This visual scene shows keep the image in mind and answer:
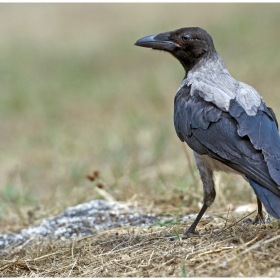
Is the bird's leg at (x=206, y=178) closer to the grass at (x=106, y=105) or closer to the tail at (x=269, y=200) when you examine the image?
the grass at (x=106, y=105)

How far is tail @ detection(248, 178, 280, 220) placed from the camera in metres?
3.77

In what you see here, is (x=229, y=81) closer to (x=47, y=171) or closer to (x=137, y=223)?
(x=137, y=223)

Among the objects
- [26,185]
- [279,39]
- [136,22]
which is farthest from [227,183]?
[136,22]

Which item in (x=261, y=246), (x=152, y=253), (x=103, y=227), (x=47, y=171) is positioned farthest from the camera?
(x=47, y=171)

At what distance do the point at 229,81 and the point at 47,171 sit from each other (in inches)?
184

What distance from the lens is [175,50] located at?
5.67 m

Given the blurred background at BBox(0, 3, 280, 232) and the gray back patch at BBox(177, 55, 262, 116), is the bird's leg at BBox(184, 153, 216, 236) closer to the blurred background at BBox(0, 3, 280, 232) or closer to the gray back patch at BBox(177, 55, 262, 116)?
the gray back patch at BBox(177, 55, 262, 116)

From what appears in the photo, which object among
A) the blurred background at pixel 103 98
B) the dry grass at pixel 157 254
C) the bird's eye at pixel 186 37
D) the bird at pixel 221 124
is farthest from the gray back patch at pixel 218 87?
the blurred background at pixel 103 98

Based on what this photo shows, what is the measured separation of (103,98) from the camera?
496 inches

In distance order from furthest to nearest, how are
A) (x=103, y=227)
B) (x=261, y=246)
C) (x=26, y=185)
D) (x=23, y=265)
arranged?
(x=26, y=185)
(x=103, y=227)
(x=23, y=265)
(x=261, y=246)

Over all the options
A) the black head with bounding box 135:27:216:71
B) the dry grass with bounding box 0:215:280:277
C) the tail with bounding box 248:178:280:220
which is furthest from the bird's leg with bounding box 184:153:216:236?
the black head with bounding box 135:27:216:71

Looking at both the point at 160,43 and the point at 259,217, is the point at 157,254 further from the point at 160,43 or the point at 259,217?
the point at 160,43

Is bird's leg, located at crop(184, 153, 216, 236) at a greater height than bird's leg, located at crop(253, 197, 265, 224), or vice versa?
bird's leg, located at crop(184, 153, 216, 236)

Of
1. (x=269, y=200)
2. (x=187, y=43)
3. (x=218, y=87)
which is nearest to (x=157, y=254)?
(x=269, y=200)
